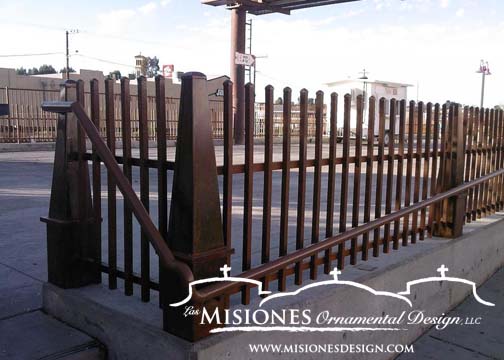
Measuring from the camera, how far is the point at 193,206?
2.40m

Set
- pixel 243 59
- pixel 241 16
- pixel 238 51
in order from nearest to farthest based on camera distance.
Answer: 1. pixel 241 16
2. pixel 243 59
3. pixel 238 51

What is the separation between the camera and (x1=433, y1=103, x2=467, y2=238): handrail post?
479cm

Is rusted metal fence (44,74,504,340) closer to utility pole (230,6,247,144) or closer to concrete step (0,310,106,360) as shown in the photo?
concrete step (0,310,106,360)

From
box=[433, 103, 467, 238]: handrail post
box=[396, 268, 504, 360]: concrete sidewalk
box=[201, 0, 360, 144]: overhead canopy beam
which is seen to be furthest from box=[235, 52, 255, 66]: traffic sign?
box=[396, 268, 504, 360]: concrete sidewalk

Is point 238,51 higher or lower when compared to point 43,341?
higher

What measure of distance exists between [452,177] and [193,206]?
3.22 m

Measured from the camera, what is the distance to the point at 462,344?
3.99 m

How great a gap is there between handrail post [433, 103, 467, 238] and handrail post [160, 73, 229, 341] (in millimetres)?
3000

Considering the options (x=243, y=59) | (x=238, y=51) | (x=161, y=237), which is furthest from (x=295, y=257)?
(x=238, y=51)

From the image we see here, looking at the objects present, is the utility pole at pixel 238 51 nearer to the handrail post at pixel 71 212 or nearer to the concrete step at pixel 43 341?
the handrail post at pixel 71 212

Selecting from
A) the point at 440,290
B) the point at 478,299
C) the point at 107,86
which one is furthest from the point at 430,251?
the point at 107,86

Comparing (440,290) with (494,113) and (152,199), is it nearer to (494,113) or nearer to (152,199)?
(494,113)

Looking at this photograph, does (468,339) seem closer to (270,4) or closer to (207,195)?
(207,195)

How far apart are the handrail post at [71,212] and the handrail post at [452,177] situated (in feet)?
10.5
